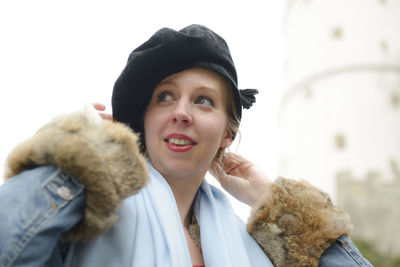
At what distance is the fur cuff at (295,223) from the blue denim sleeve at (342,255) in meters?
0.05

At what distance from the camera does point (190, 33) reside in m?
2.00

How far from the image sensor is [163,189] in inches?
71.6

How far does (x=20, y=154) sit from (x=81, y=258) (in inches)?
17.2

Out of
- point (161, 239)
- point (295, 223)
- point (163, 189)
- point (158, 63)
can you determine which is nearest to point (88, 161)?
point (161, 239)

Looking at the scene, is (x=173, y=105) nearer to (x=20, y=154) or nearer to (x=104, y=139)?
(x=104, y=139)

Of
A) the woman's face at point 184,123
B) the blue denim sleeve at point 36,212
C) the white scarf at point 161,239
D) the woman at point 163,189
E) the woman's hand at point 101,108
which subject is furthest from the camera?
the woman's face at point 184,123

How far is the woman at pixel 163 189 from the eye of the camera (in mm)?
1200

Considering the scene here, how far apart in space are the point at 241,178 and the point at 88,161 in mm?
1428

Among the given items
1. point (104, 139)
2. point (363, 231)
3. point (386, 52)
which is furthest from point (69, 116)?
point (386, 52)

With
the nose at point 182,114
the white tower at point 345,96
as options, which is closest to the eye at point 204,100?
the nose at point 182,114

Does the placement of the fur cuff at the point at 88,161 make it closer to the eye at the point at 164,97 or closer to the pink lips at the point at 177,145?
the pink lips at the point at 177,145

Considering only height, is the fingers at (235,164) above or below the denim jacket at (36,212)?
below

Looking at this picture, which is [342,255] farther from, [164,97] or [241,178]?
[164,97]

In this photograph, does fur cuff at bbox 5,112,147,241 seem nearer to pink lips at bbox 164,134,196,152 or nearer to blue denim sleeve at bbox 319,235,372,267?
pink lips at bbox 164,134,196,152
